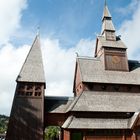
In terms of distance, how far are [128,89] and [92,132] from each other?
1076 centimetres

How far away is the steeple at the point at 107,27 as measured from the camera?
1663 inches

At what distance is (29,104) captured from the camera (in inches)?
1294

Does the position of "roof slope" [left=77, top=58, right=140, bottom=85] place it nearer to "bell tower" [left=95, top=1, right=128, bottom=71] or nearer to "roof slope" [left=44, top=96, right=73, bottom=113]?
"bell tower" [left=95, top=1, right=128, bottom=71]

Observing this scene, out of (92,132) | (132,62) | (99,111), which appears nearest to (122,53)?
(132,62)

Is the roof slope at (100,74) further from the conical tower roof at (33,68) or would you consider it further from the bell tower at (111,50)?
the conical tower roof at (33,68)

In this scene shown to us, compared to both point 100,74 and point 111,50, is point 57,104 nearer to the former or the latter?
point 100,74

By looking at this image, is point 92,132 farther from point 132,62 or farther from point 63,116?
point 132,62

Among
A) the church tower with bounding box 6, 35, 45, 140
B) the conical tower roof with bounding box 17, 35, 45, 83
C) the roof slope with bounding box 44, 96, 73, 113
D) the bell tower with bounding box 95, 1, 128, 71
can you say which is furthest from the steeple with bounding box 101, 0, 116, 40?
the roof slope with bounding box 44, 96, 73, 113

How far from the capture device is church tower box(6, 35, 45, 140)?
102 ft

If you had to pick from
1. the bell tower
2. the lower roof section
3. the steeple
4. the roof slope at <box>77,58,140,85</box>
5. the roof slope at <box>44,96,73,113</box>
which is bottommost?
the lower roof section

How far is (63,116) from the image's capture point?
33.9 meters

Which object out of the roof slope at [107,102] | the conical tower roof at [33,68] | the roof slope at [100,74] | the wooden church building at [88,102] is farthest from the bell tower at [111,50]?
the conical tower roof at [33,68]

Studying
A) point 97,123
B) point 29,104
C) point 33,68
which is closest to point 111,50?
point 33,68

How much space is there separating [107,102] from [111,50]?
1031cm
